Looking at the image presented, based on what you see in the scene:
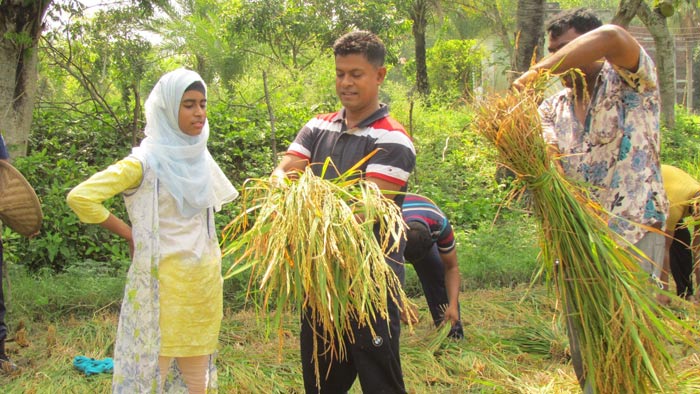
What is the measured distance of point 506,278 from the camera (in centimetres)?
555

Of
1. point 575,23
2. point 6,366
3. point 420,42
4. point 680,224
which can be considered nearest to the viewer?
point 575,23

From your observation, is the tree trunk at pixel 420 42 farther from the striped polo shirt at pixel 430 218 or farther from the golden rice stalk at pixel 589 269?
the golden rice stalk at pixel 589 269

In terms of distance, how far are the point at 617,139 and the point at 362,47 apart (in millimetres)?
1017

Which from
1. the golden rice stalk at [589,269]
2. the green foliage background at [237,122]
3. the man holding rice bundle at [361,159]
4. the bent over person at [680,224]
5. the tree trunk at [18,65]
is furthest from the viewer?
the green foliage background at [237,122]

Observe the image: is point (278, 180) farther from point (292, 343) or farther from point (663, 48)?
point (663, 48)

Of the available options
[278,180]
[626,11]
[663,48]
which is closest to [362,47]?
[278,180]

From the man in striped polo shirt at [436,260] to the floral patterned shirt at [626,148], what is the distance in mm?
1107

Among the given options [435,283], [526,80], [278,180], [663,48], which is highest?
[663,48]

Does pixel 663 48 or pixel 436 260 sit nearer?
pixel 436 260

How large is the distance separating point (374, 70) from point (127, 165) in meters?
1.00

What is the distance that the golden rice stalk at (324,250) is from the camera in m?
2.21

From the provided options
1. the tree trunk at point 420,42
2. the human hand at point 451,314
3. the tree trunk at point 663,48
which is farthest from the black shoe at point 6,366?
the tree trunk at point 420,42

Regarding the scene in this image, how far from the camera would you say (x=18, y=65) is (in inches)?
210

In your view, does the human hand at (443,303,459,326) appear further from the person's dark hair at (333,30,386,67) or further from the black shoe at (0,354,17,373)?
the black shoe at (0,354,17,373)
